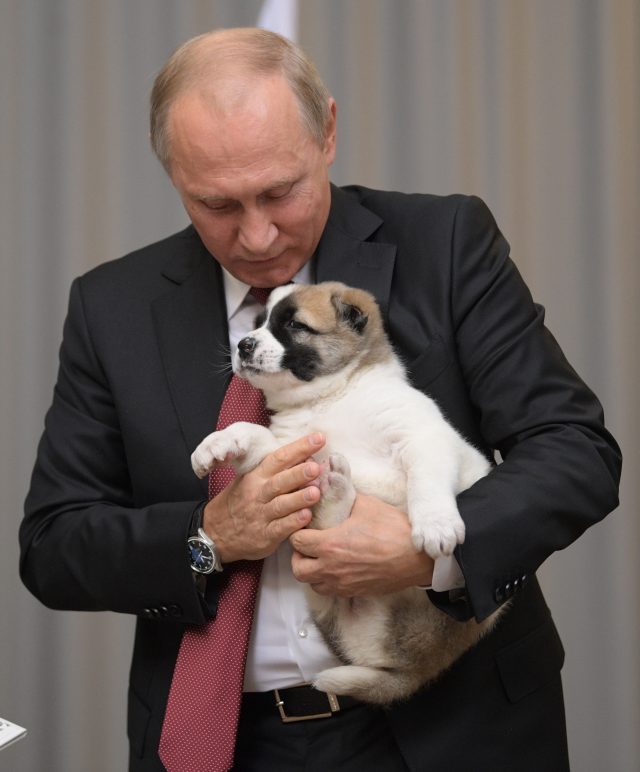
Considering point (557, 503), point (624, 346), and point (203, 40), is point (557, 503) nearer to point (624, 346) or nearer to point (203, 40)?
point (203, 40)

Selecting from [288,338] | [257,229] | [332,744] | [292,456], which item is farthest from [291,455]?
[332,744]

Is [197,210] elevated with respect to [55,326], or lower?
elevated

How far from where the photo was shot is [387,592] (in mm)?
1906

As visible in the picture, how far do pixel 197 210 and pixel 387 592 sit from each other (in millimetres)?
861

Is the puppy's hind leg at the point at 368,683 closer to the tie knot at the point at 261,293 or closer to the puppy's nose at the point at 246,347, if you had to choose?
the puppy's nose at the point at 246,347

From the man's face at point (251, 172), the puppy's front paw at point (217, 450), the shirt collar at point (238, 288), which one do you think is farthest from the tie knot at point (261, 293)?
the puppy's front paw at point (217, 450)

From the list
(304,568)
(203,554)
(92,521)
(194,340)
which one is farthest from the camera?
(194,340)

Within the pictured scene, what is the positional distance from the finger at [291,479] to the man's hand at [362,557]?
0.28ft

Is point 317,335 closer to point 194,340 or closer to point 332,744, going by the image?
point 194,340

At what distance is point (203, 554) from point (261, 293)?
0.63 m

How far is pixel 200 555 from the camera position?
78.4 inches

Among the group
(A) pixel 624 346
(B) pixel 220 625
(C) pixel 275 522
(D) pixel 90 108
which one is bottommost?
(A) pixel 624 346

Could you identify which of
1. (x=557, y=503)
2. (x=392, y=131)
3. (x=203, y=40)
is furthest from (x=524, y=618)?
(x=392, y=131)

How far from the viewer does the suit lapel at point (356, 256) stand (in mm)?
2234
